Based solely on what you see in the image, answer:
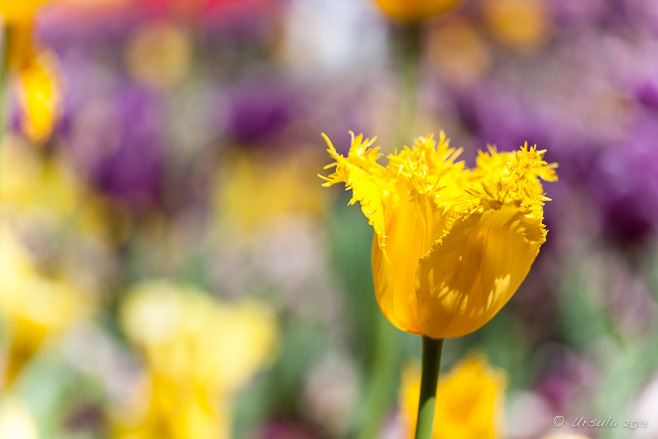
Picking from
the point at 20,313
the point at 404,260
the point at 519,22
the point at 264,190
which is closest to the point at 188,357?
the point at 20,313

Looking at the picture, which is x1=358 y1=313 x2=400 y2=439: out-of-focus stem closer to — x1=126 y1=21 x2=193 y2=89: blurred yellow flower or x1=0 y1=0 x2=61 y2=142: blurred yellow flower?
x1=0 y1=0 x2=61 y2=142: blurred yellow flower

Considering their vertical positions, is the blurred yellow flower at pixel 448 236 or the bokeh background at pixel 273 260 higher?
the blurred yellow flower at pixel 448 236

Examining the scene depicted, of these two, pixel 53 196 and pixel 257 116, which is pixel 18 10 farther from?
pixel 53 196

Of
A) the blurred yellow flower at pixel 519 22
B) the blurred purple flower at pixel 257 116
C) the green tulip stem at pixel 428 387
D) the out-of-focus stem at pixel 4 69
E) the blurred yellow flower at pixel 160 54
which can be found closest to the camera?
the green tulip stem at pixel 428 387

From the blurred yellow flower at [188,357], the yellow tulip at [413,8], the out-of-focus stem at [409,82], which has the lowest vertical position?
the blurred yellow flower at [188,357]

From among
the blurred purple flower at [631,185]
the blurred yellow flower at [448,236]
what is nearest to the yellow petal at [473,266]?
the blurred yellow flower at [448,236]

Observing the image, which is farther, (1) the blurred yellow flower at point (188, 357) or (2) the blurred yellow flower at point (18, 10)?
(1) the blurred yellow flower at point (188, 357)

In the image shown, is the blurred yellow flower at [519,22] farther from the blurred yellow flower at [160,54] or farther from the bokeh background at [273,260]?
the blurred yellow flower at [160,54]
